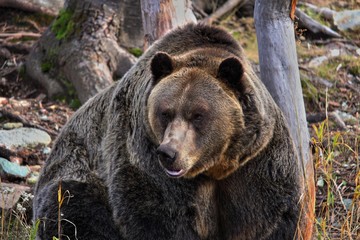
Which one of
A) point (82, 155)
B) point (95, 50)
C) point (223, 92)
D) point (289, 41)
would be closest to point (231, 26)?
point (95, 50)

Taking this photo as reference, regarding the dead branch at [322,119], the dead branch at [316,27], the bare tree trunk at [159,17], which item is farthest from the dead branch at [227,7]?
the bare tree trunk at [159,17]

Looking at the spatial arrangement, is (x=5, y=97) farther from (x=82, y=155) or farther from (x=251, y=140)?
(x=251, y=140)

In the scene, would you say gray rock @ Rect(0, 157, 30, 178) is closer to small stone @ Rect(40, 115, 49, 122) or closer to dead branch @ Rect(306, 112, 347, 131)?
small stone @ Rect(40, 115, 49, 122)

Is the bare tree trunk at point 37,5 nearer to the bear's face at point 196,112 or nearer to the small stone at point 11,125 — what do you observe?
the small stone at point 11,125

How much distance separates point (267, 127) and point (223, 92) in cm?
45

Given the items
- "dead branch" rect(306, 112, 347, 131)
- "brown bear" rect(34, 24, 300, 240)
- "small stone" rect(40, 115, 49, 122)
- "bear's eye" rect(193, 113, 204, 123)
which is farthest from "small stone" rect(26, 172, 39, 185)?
"bear's eye" rect(193, 113, 204, 123)

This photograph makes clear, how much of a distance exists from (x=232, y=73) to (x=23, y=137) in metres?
4.96

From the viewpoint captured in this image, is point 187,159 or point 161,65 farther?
point 161,65

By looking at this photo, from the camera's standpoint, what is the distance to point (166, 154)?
515 centimetres

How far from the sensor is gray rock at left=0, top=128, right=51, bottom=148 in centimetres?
972

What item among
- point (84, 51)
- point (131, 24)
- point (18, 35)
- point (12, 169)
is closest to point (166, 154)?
point (12, 169)

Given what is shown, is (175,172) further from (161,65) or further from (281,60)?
(281,60)

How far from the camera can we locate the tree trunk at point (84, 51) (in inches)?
420

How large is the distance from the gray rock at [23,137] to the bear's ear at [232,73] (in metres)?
4.73
